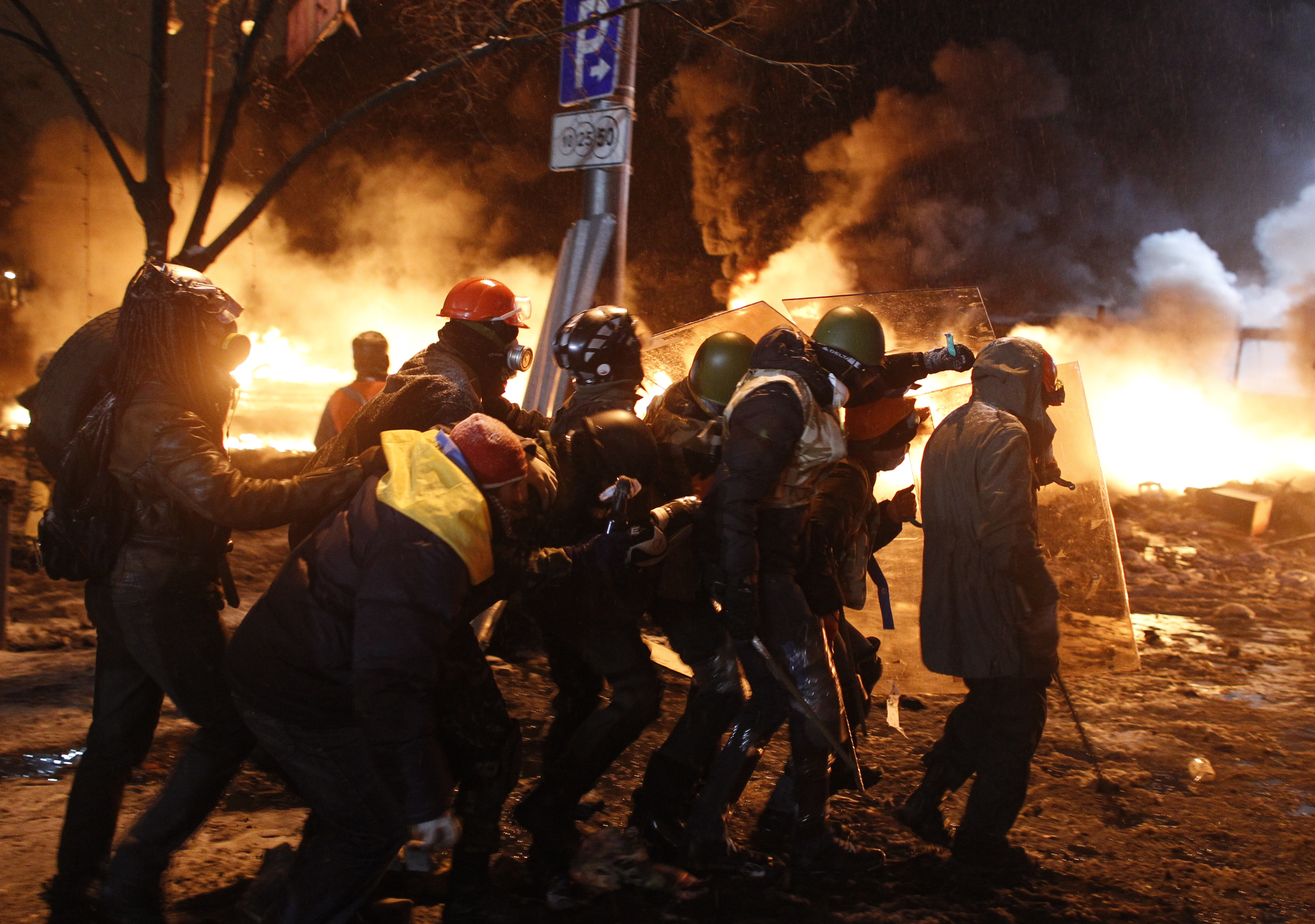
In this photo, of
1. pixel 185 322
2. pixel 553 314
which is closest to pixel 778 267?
pixel 553 314

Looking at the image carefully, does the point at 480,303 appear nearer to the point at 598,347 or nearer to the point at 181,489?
the point at 598,347

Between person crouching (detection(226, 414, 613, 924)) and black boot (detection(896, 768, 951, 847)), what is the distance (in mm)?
2183

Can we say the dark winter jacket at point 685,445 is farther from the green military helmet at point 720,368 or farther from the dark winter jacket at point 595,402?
the dark winter jacket at point 595,402

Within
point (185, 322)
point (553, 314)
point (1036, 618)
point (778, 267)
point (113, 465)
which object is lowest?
point (1036, 618)

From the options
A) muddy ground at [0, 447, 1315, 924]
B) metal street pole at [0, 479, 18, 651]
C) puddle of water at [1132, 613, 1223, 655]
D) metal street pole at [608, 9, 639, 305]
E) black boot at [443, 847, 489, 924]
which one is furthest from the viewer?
puddle of water at [1132, 613, 1223, 655]

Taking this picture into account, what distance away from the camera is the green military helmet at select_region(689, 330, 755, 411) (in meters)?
3.74

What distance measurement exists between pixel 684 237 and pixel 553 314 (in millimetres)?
10918

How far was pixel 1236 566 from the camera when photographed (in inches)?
388

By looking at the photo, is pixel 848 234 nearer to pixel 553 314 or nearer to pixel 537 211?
pixel 537 211

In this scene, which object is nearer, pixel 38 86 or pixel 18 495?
pixel 18 495

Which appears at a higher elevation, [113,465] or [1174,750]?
[113,465]

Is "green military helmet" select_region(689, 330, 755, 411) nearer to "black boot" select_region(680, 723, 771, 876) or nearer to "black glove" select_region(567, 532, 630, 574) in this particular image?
"black glove" select_region(567, 532, 630, 574)

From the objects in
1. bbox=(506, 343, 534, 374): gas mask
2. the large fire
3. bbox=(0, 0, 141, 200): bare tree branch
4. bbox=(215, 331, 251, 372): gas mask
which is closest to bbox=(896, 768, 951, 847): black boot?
bbox=(506, 343, 534, 374): gas mask

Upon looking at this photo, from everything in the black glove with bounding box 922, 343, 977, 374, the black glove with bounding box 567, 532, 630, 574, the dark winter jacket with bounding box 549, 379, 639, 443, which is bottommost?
the black glove with bounding box 567, 532, 630, 574
